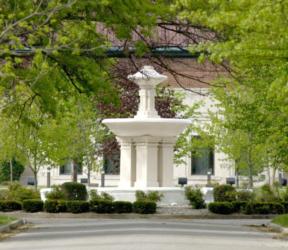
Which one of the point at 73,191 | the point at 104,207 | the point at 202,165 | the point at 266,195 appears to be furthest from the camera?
the point at 202,165

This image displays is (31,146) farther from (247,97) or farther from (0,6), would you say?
(0,6)

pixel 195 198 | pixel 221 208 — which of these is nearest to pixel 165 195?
pixel 195 198

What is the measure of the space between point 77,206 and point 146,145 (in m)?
4.58

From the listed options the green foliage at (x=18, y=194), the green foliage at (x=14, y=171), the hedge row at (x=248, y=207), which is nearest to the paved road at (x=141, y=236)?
the hedge row at (x=248, y=207)

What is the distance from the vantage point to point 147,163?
125ft

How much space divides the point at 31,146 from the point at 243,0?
3012 centimetres

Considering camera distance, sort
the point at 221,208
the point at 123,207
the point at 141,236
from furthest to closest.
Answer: the point at 221,208
the point at 123,207
the point at 141,236

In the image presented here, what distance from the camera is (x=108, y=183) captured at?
70438 millimetres

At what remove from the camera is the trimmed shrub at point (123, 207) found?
3409 cm

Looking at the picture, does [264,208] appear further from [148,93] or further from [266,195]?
[148,93]

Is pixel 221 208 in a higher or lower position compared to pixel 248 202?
lower

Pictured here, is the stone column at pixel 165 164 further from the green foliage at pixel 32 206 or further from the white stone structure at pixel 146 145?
the green foliage at pixel 32 206

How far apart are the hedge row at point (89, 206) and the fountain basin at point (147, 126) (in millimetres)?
4067

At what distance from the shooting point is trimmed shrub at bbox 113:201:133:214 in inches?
1342
